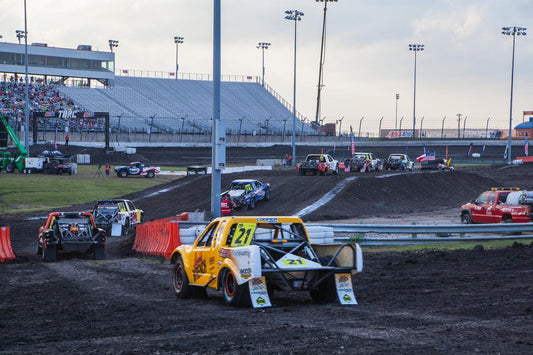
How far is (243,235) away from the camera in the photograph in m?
12.0

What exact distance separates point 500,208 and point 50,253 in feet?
51.1

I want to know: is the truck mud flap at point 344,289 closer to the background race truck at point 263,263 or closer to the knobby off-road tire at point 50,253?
the background race truck at point 263,263

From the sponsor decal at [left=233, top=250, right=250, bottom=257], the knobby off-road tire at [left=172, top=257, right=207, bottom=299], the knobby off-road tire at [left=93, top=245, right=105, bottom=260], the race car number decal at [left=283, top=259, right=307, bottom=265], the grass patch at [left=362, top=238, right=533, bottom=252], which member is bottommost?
the knobby off-road tire at [left=93, top=245, right=105, bottom=260]

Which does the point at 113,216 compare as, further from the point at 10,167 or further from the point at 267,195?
the point at 10,167

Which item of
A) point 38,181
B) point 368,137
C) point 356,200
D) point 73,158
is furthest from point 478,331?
point 368,137

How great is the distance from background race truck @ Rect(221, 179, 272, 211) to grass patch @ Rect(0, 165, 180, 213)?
1169 cm

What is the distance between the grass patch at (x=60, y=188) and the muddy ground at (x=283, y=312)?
885 inches

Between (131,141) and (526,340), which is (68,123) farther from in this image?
(526,340)

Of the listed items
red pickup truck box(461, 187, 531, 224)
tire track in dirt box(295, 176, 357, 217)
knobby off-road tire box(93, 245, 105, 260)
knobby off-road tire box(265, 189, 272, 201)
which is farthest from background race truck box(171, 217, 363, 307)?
knobby off-road tire box(265, 189, 272, 201)

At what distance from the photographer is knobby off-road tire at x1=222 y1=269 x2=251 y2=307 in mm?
11180

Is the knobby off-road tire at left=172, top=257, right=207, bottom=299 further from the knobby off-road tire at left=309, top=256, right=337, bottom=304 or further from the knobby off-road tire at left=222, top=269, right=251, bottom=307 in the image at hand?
the knobby off-road tire at left=309, top=256, right=337, bottom=304

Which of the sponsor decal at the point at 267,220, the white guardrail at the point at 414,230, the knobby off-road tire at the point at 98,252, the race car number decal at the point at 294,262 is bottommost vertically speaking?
the knobby off-road tire at the point at 98,252

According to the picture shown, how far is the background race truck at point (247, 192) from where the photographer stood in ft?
118

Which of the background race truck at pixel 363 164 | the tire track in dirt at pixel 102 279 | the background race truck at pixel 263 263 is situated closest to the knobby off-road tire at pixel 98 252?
the tire track in dirt at pixel 102 279
